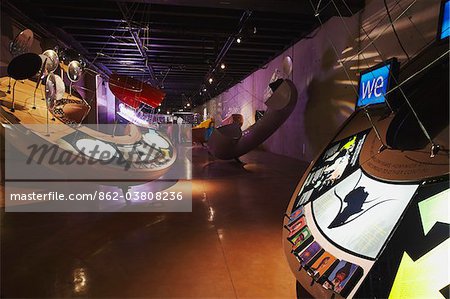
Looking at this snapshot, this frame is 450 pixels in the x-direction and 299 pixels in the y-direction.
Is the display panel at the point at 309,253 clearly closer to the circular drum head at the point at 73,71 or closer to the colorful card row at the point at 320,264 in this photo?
the colorful card row at the point at 320,264

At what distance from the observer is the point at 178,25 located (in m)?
8.15

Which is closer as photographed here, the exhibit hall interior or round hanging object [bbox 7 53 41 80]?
the exhibit hall interior

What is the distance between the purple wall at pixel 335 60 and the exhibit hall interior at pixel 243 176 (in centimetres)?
4

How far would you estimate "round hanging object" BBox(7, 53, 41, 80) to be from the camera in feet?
13.5

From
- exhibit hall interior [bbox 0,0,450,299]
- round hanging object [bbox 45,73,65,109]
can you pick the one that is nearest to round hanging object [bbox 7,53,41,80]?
exhibit hall interior [bbox 0,0,450,299]

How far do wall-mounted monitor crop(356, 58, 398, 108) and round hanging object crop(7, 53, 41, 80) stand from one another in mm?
4236

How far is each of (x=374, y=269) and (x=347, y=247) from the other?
0.20 meters

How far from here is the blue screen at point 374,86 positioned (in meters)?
2.10

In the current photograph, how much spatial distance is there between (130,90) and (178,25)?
86.2 inches

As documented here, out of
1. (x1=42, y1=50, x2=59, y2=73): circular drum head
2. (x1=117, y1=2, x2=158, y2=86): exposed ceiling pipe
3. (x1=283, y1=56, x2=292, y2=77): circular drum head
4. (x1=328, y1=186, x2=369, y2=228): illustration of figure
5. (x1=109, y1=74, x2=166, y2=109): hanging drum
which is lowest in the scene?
(x1=328, y1=186, x2=369, y2=228): illustration of figure

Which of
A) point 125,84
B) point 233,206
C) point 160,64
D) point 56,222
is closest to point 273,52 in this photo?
point 160,64

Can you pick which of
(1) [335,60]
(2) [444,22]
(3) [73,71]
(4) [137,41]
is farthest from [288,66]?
(2) [444,22]

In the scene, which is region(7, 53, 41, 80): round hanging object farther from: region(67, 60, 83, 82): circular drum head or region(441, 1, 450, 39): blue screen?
region(441, 1, 450, 39): blue screen

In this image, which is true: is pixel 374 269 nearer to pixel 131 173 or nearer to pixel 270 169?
pixel 131 173
